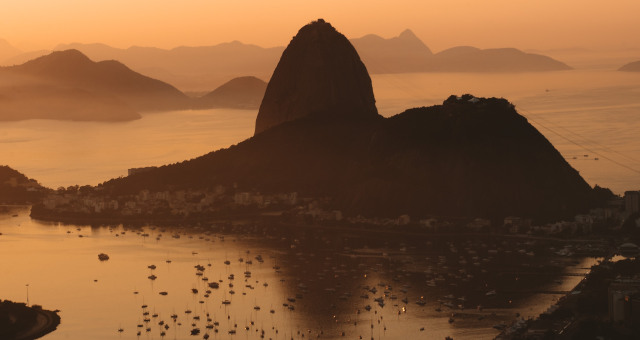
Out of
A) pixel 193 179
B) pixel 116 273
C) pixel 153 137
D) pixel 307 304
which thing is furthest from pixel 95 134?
→ pixel 307 304

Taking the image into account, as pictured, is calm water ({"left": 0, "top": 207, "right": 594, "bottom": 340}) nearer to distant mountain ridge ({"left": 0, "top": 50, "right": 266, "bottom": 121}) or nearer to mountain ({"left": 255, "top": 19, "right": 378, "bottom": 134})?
mountain ({"left": 255, "top": 19, "right": 378, "bottom": 134})

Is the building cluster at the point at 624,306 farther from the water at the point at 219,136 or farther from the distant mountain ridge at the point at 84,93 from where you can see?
the distant mountain ridge at the point at 84,93

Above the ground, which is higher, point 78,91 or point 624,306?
point 78,91

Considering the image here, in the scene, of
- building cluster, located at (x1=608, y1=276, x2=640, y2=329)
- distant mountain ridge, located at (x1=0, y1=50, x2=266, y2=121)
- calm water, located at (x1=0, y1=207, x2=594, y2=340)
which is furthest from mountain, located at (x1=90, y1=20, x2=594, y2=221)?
distant mountain ridge, located at (x1=0, y1=50, x2=266, y2=121)

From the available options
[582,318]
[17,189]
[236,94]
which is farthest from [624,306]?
[236,94]

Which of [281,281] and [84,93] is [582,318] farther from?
[84,93]

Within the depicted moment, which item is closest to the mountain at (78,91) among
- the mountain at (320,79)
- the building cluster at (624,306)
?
the mountain at (320,79)
